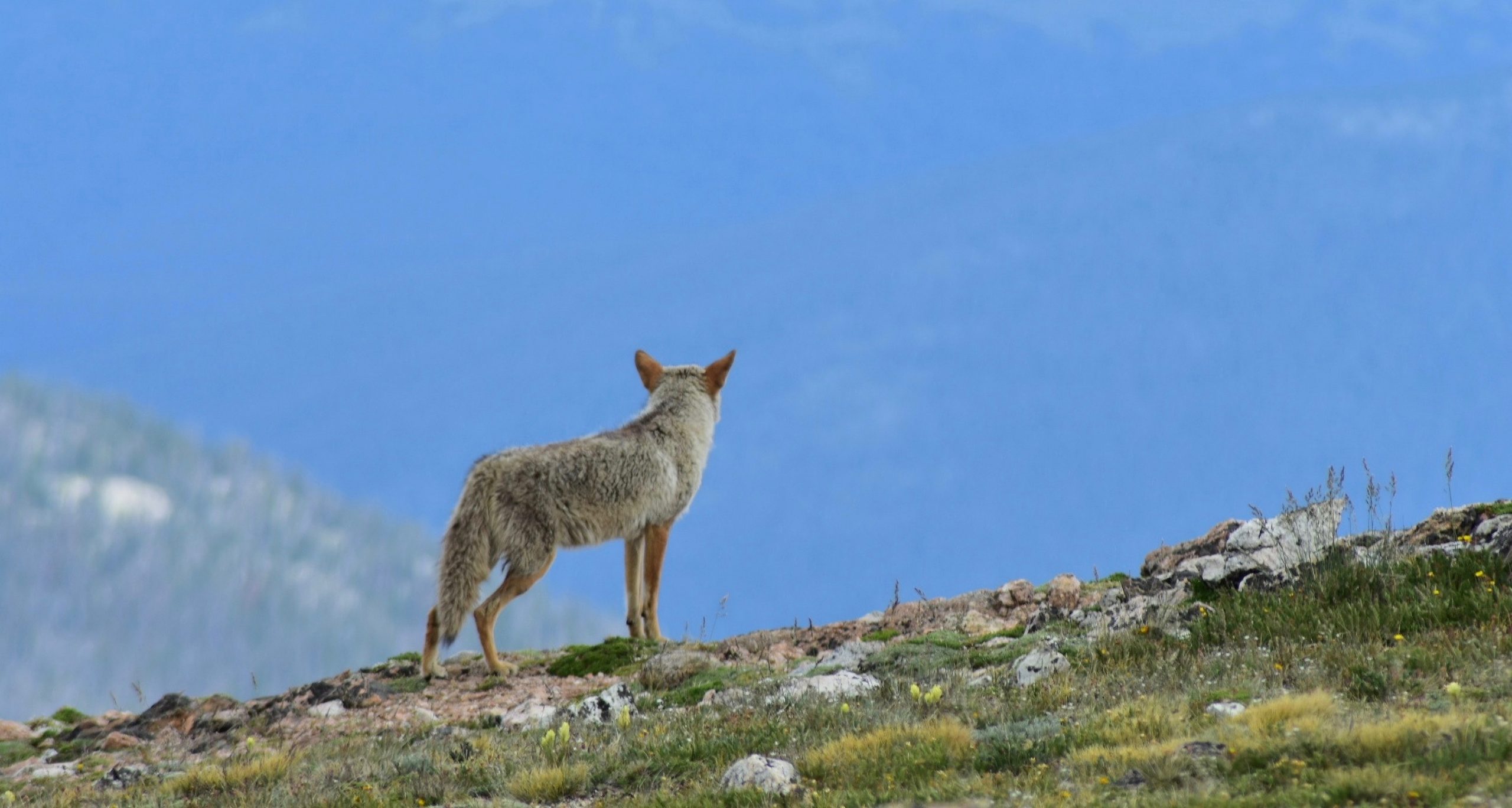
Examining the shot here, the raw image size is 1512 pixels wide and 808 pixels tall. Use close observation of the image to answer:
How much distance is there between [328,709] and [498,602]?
2.09 meters

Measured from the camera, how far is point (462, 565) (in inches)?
560

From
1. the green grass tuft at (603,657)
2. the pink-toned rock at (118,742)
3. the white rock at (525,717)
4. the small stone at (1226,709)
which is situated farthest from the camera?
the green grass tuft at (603,657)

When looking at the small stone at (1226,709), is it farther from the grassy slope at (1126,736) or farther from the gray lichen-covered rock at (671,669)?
the gray lichen-covered rock at (671,669)

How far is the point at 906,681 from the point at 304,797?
180 inches

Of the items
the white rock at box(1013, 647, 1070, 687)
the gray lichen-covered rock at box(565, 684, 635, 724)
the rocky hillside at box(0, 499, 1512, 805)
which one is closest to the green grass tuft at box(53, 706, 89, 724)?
the rocky hillside at box(0, 499, 1512, 805)

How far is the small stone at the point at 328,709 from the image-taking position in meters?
13.2

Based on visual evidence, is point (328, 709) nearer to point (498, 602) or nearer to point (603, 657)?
point (498, 602)

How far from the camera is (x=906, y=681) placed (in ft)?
34.3

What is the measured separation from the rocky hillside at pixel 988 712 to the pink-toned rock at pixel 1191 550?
45 millimetres

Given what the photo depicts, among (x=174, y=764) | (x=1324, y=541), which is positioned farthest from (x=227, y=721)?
(x=1324, y=541)

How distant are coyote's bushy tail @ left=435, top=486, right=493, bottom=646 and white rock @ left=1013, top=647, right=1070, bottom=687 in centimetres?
618

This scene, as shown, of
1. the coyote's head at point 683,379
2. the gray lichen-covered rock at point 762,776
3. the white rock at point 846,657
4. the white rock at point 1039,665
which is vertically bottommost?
the gray lichen-covered rock at point 762,776

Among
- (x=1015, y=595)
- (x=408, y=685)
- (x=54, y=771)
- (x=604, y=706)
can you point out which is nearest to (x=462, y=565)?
(x=408, y=685)

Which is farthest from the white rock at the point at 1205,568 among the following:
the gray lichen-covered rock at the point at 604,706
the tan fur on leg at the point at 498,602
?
the tan fur on leg at the point at 498,602
